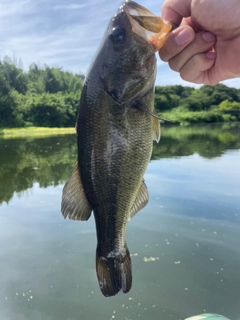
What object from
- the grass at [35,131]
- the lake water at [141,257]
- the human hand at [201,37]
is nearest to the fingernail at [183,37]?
the human hand at [201,37]

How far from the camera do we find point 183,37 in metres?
1.95

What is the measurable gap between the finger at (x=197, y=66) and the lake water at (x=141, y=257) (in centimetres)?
356

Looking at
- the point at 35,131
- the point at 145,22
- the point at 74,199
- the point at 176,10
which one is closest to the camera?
the point at 145,22

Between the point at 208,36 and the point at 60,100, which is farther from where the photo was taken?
the point at 60,100

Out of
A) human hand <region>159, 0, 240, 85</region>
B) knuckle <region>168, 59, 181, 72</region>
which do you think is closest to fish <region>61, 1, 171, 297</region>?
human hand <region>159, 0, 240, 85</region>

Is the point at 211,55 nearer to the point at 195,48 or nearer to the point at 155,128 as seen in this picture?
the point at 195,48

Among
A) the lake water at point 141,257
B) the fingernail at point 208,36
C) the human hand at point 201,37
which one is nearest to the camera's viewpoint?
the human hand at point 201,37

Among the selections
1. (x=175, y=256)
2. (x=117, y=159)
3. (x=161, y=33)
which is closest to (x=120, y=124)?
(x=117, y=159)

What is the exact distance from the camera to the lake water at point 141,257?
196 inches

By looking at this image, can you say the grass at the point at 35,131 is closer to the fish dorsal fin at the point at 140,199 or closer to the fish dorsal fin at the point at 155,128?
the fish dorsal fin at the point at 140,199

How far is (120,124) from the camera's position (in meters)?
1.80

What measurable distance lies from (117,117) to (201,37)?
32.3 inches

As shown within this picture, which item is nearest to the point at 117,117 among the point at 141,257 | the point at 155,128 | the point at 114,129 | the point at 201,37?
the point at 114,129

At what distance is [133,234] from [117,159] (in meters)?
5.69
